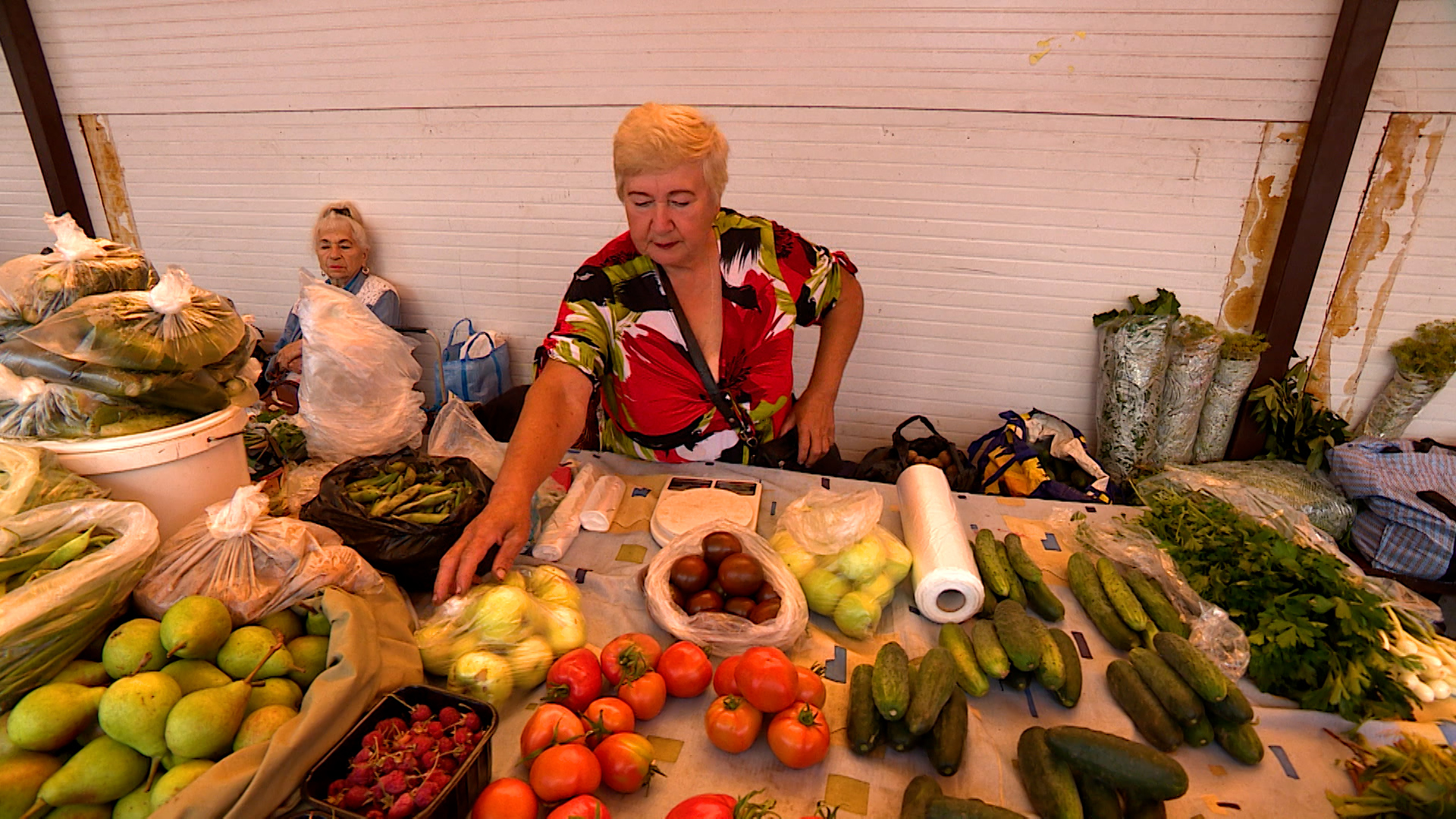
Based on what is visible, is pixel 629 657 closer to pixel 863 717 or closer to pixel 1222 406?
pixel 863 717

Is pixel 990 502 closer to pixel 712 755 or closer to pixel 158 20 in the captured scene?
pixel 712 755

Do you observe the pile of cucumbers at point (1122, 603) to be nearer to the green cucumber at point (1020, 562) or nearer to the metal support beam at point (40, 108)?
the green cucumber at point (1020, 562)

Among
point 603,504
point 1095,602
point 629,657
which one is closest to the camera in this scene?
point 629,657

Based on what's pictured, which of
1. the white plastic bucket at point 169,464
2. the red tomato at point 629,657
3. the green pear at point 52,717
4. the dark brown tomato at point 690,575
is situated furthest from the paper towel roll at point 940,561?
the white plastic bucket at point 169,464

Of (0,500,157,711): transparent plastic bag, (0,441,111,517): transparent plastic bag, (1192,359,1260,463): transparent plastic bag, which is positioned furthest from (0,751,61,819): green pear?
(1192,359,1260,463): transparent plastic bag

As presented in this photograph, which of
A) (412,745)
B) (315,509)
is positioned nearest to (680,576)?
(412,745)

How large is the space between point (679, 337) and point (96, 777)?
1.79 metres

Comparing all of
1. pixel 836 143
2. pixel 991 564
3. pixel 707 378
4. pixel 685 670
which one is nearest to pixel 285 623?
pixel 685 670

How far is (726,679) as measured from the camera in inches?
56.8

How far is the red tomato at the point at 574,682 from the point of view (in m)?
1.36

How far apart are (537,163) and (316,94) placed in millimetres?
1659

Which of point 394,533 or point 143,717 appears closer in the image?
point 143,717

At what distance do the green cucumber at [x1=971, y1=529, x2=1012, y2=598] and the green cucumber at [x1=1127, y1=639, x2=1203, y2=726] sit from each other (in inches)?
12.7

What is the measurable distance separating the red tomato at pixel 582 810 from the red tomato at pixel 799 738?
358 millimetres
